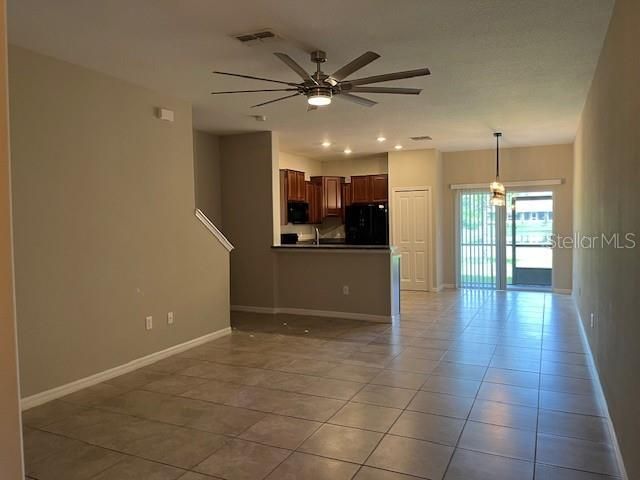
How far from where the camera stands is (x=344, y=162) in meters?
10.1

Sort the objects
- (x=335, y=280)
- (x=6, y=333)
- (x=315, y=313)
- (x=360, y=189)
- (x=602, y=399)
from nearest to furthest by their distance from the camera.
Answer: (x=6, y=333) < (x=602, y=399) < (x=335, y=280) < (x=315, y=313) < (x=360, y=189)

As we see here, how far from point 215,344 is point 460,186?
5887mm

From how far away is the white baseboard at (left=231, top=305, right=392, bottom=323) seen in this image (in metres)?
6.40

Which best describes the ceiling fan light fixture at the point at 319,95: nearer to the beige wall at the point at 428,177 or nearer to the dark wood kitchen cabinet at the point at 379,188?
the beige wall at the point at 428,177

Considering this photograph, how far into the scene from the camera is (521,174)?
28.5ft

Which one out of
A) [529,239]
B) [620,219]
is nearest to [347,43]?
[620,219]

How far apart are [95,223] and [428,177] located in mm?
6291

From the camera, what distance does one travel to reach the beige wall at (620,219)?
2.22 m

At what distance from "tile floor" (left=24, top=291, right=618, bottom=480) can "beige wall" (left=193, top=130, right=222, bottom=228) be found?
237cm

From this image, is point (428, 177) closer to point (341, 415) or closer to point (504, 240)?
point (504, 240)

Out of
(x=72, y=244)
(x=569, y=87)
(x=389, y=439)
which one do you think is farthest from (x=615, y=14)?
(x=72, y=244)

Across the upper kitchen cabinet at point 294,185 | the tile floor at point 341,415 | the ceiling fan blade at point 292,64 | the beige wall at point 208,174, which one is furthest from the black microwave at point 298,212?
the ceiling fan blade at point 292,64

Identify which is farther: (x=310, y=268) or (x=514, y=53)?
(x=310, y=268)

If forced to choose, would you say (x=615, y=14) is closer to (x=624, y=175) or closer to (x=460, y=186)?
(x=624, y=175)
